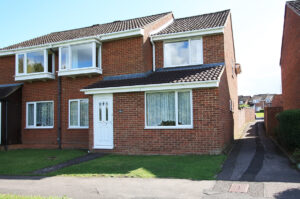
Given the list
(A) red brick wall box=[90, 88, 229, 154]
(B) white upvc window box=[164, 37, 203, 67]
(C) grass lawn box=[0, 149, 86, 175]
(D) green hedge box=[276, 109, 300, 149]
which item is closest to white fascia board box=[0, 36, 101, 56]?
(A) red brick wall box=[90, 88, 229, 154]

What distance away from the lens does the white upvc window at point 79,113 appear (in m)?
13.8

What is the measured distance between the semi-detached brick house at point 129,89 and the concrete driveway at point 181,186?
112 inches

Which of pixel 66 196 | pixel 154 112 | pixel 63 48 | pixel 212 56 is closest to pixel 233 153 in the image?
pixel 154 112

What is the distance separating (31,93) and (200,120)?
10.3 meters

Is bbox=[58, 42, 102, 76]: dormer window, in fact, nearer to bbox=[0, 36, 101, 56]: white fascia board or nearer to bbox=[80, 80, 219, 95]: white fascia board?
bbox=[0, 36, 101, 56]: white fascia board

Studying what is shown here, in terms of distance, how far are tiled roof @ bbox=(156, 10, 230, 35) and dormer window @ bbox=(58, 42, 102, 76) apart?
3.56 meters

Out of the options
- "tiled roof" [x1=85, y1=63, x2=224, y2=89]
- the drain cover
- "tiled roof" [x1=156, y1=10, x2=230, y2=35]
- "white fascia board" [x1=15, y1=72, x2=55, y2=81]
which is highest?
"tiled roof" [x1=156, y1=10, x2=230, y2=35]

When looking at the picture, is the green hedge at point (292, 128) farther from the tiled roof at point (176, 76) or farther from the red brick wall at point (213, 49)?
the red brick wall at point (213, 49)

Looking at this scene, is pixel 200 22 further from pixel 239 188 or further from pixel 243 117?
pixel 243 117

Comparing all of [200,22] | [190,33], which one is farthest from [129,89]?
[200,22]

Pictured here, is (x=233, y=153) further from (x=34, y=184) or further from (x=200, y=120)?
(x=34, y=184)

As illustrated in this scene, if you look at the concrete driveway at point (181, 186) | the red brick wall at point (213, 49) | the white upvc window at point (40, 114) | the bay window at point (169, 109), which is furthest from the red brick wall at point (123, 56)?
the concrete driveway at point (181, 186)

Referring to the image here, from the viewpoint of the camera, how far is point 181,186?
630cm

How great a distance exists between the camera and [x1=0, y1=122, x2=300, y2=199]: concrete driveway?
18.7 ft
